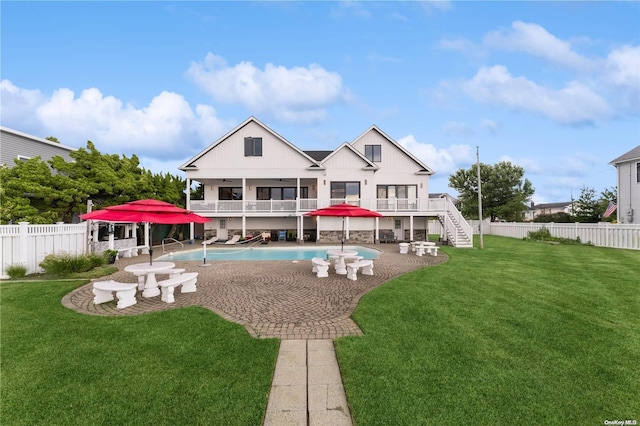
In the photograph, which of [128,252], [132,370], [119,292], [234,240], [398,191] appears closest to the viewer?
[132,370]

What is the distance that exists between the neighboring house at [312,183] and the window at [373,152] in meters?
0.09

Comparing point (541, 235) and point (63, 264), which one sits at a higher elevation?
point (541, 235)

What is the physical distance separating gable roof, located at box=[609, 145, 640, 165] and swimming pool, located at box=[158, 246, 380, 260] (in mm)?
26995

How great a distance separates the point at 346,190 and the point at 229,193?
11.1 m

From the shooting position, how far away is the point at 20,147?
799 inches

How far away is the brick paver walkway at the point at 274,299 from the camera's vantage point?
5621 millimetres

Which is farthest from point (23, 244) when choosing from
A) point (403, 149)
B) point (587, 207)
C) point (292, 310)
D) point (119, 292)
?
point (587, 207)

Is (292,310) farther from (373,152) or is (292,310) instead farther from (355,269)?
(373,152)

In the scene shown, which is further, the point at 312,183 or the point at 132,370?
the point at 312,183

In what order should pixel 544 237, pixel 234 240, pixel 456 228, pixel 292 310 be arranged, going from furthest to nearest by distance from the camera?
pixel 544 237 < pixel 234 240 < pixel 456 228 < pixel 292 310

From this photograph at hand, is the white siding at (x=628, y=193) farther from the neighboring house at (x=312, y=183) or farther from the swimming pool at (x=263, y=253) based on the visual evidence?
the swimming pool at (x=263, y=253)

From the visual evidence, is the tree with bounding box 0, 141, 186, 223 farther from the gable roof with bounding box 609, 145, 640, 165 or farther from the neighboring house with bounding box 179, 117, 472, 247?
the gable roof with bounding box 609, 145, 640, 165

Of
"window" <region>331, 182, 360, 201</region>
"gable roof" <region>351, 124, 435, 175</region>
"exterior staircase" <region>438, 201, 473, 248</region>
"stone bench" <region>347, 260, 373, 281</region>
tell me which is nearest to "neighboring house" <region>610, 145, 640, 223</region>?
"exterior staircase" <region>438, 201, 473, 248</region>

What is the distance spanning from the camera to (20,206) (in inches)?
529
